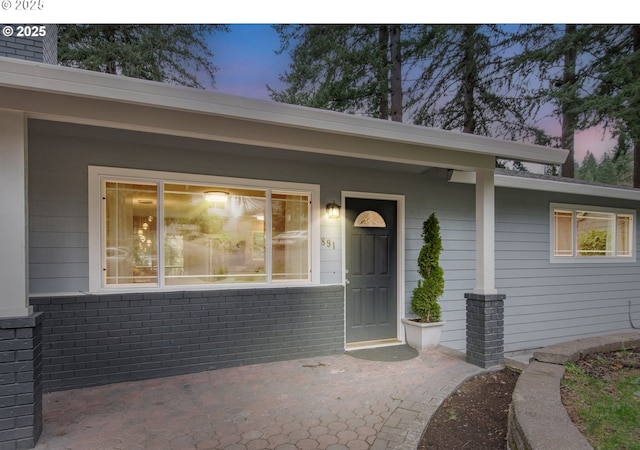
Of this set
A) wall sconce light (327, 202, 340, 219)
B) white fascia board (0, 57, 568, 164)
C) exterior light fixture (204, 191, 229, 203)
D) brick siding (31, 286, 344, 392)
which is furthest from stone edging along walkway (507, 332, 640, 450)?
exterior light fixture (204, 191, 229, 203)

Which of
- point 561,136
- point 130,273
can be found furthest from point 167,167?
point 561,136

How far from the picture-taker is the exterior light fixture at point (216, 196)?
415cm

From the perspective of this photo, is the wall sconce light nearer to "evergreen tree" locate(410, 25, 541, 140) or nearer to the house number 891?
the house number 891

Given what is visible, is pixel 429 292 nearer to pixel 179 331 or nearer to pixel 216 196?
pixel 216 196

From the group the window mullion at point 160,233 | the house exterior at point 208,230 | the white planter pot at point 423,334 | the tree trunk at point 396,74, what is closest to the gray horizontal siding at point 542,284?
the house exterior at point 208,230

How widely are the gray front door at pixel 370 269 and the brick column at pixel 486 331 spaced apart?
48.5 inches

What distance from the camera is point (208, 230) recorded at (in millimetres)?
4191

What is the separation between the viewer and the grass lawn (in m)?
2.21

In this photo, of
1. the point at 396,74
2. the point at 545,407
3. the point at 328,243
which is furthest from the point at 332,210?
the point at 396,74

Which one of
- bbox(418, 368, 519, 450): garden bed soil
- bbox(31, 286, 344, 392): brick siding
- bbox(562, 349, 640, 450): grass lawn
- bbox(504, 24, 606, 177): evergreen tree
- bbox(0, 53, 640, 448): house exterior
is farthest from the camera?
bbox(504, 24, 606, 177): evergreen tree

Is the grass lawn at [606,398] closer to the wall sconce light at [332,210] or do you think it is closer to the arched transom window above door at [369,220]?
the arched transom window above door at [369,220]

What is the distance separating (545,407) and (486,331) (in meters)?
1.67

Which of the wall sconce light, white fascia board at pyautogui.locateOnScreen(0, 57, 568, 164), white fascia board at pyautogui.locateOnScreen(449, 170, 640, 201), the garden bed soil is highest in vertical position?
white fascia board at pyautogui.locateOnScreen(0, 57, 568, 164)
